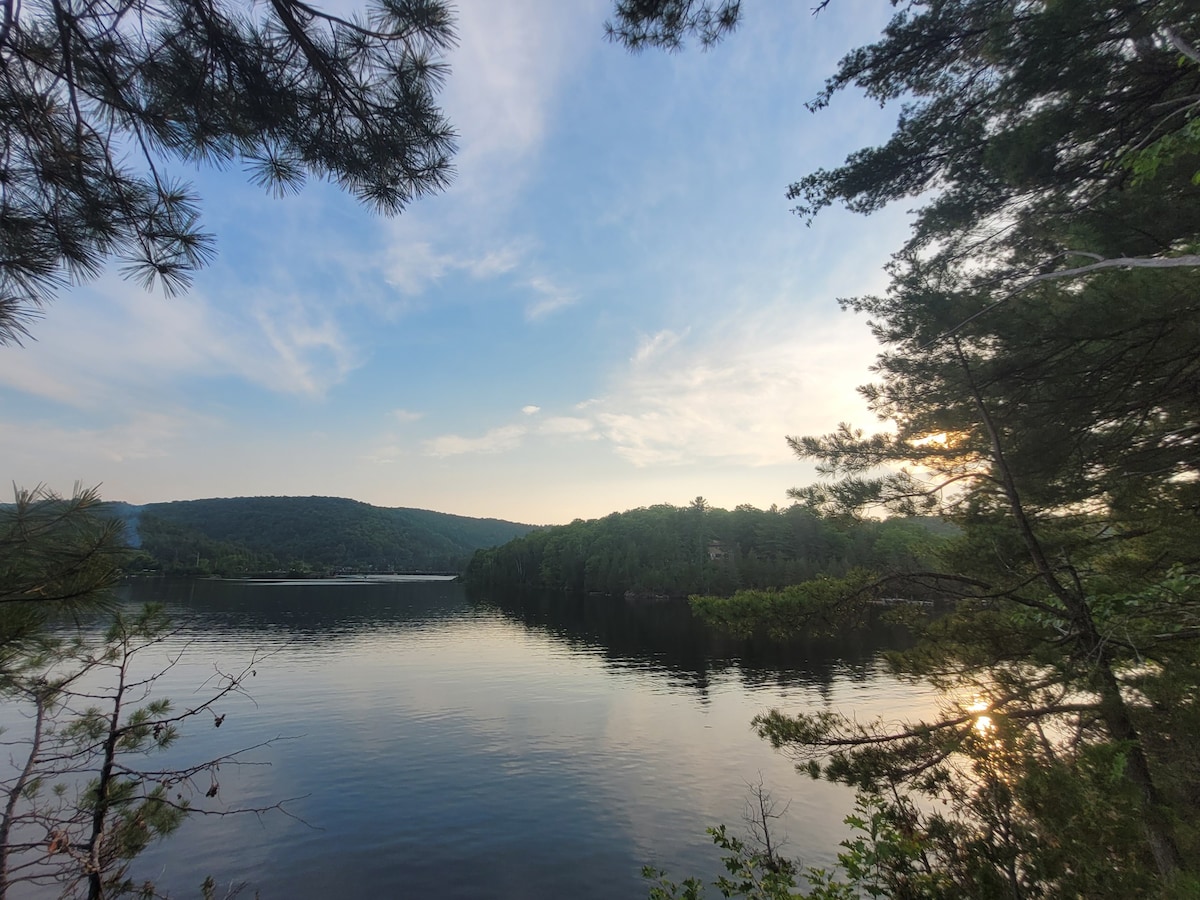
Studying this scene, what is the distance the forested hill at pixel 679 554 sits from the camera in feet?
231

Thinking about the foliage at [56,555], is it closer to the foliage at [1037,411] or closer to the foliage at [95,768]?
the foliage at [95,768]

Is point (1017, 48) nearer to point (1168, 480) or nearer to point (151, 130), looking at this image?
point (1168, 480)

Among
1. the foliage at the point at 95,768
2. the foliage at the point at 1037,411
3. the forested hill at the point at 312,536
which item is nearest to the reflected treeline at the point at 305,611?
the foliage at the point at 95,768

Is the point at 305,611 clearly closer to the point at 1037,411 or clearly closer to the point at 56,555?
the point at 56,555

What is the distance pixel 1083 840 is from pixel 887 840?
1080 mm

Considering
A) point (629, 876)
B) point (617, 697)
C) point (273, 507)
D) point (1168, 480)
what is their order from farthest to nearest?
point (273, 507) → point (617, 697) → point (629, 876) → point (1168, 480)

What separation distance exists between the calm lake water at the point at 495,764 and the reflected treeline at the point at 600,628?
1.45ft

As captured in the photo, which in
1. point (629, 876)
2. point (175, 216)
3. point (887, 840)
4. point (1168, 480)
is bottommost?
point (629, 876)

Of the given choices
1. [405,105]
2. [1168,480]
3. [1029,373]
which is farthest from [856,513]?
[405,105]

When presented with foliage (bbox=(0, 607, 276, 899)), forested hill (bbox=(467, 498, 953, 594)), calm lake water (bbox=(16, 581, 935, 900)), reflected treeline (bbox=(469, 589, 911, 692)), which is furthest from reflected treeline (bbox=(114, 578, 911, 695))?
forested hill (bbox=(467, 498, 953, 594))

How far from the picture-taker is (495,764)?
15344mm

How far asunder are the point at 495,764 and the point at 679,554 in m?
76.5

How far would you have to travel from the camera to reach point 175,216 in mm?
3607

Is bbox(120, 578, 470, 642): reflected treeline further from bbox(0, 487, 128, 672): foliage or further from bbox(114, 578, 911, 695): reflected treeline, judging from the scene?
bbox(0, 487, 128, 672): foliage
